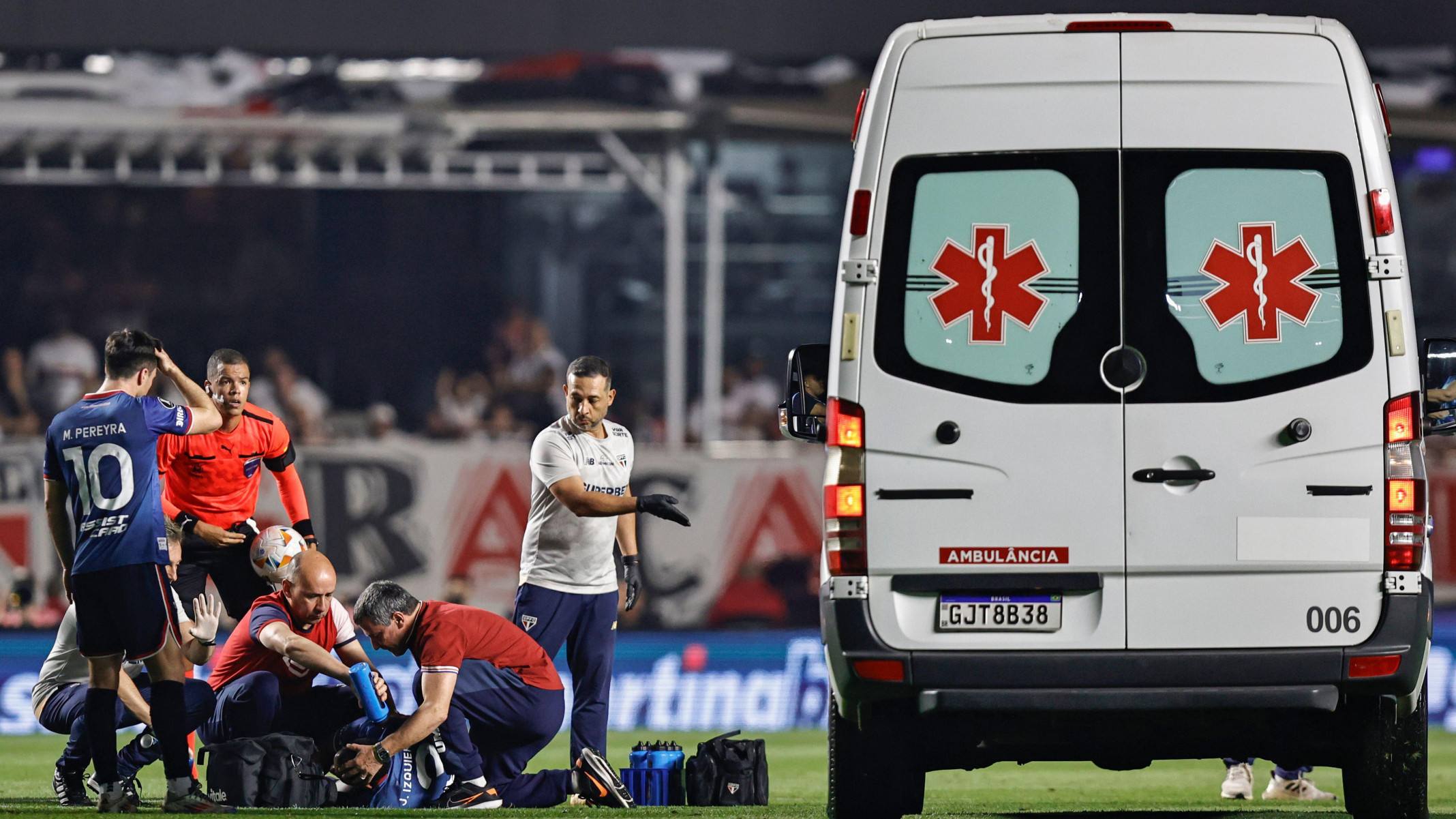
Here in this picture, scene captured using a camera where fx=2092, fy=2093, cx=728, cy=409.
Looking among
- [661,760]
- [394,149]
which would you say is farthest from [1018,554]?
[394,149]

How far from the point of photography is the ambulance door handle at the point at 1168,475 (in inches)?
237

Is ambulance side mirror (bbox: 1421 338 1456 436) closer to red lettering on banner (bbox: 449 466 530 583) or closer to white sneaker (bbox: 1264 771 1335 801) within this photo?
white sneaker (bbox: 1264 771 1335 801)

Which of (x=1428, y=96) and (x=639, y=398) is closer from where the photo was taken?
(x=1428, y=96)

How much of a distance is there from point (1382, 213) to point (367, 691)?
4226 millimetres

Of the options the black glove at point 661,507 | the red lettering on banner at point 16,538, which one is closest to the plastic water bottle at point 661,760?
the black glove at point 661,507

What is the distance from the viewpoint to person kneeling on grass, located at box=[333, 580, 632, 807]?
782 cm

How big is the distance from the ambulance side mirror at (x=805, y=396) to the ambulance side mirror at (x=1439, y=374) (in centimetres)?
186

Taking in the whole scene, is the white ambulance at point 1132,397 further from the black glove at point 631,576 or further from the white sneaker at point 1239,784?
Result: the white sneaker at point 1239,784

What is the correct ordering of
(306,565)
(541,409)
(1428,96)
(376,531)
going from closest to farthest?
(306,565) → (376,531) → (1428,96) → (541,409)

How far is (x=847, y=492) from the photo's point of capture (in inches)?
239

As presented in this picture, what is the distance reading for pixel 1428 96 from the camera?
53.4 ft

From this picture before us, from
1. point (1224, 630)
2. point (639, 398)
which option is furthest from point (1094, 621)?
point (639, 398)

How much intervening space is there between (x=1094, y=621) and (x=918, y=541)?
56 centimetres

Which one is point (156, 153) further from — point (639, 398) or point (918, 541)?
point (918, 541)
